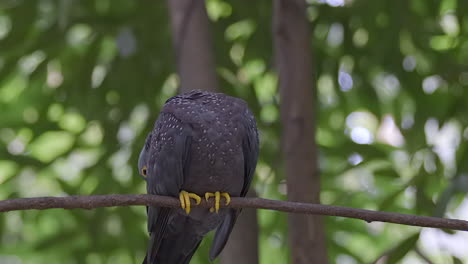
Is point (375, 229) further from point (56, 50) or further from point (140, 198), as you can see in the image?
point (140, 198)

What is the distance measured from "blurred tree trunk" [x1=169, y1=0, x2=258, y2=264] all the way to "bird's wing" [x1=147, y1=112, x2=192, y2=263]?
0.32 metres

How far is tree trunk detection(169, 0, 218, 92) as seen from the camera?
285cm

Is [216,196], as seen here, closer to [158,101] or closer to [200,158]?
[200,158]

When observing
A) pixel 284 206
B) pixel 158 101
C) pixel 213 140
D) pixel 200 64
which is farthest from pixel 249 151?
pixel 158 101

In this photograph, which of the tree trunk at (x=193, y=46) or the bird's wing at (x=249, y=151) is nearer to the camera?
the bird's wing at (x=249, y=151)

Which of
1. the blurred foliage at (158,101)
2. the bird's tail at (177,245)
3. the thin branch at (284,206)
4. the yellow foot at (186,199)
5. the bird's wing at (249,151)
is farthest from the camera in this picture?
the blurred foliage at (158,101)

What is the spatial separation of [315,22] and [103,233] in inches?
63.3

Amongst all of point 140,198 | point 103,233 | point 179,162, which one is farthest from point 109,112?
point 140,198

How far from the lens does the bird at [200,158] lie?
8.16 ft

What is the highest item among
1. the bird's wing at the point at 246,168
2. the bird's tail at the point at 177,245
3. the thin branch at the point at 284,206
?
the thin branch at the point at 284,206

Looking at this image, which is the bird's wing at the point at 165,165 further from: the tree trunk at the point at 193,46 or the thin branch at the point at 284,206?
the thin branch at the point at 284,206

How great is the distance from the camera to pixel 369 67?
359cm

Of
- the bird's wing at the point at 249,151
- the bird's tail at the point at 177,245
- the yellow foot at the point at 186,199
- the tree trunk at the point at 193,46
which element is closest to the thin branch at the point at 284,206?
the yellow foot at the point at 186,199

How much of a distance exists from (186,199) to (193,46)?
777 mm
